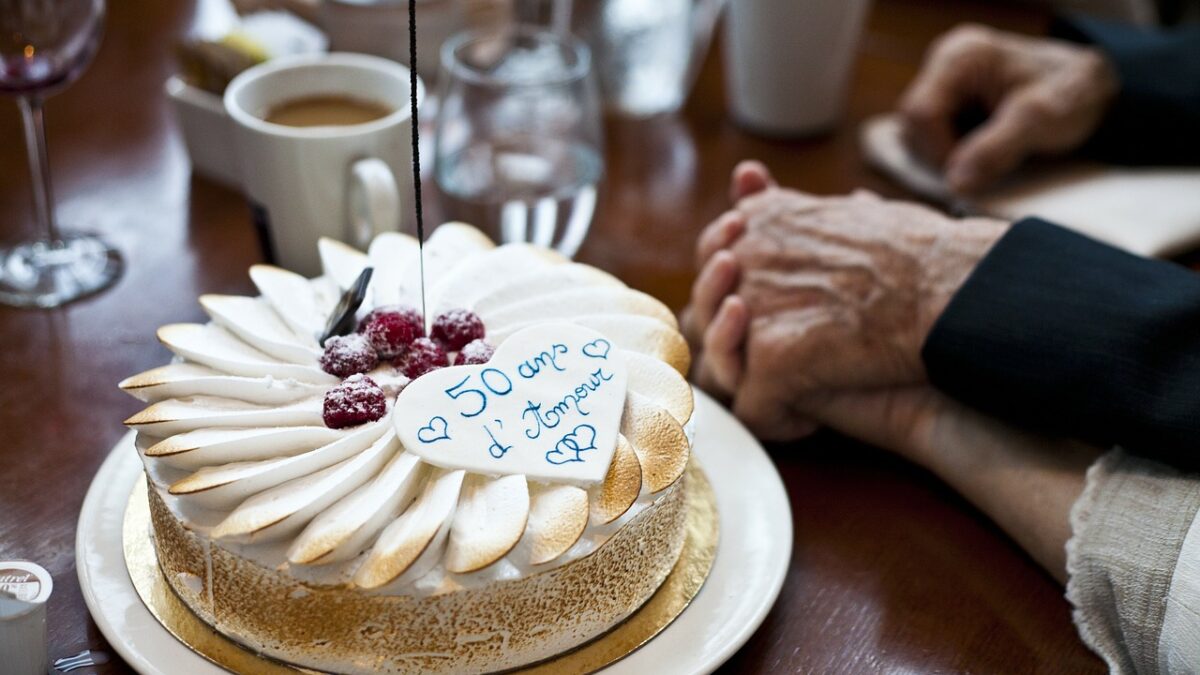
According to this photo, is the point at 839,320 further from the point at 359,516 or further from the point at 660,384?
the point at 359,516

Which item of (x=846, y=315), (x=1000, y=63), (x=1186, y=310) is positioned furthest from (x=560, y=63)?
(x=1186, y=310)

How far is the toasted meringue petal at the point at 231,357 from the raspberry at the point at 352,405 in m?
0.05

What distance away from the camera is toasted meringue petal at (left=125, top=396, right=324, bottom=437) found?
0.72 metres

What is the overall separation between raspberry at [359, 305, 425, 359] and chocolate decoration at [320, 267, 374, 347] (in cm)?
1

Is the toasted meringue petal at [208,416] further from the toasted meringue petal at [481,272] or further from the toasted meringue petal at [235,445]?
the toasted meringue petal at [481,272]

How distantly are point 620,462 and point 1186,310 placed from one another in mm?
461

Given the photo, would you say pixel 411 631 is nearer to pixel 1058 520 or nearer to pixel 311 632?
pixel 311 632

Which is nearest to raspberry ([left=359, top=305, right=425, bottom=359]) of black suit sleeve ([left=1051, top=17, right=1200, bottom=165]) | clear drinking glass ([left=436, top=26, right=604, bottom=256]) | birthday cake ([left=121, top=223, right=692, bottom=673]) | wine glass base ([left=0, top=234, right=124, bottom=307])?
birthday cake ([left=121, top=223, right=692, bottom=673])

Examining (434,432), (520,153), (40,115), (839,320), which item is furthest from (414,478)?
(40,115)

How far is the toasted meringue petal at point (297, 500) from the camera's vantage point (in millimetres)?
648

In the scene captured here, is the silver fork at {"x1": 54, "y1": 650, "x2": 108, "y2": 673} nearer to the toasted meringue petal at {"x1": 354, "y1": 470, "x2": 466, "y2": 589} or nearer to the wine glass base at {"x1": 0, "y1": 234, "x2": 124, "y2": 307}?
the toasted meringue petal at {"x1": 354, "y1": 470, "x2": 466, "y2": 589}

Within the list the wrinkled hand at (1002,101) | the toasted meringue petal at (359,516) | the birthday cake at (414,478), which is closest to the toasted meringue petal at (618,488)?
the birthday cake at (414,478)

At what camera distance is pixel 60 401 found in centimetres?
96

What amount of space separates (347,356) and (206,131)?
25.4 inches
